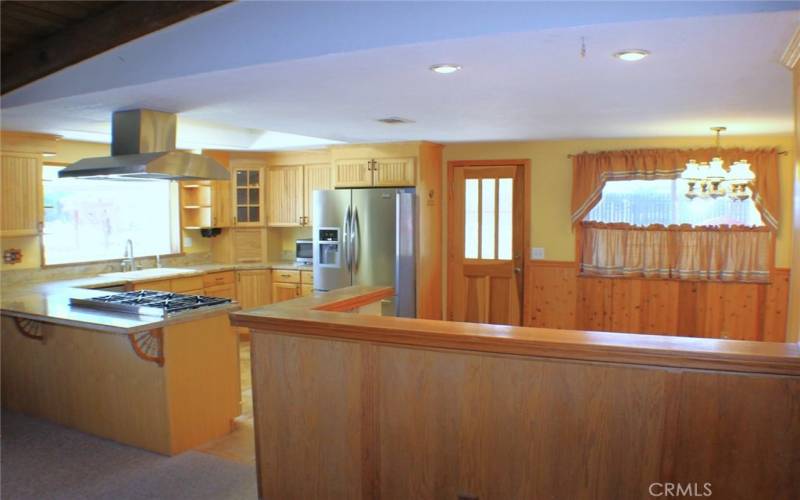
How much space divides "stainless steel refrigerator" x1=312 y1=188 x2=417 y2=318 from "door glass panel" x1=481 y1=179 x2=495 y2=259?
81 centimetres

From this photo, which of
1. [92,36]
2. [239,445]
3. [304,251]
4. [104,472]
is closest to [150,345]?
[104,472]

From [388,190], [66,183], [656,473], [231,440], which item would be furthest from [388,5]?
[66,183]

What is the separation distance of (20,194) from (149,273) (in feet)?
4.15

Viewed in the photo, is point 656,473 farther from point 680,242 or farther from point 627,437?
point 680,242

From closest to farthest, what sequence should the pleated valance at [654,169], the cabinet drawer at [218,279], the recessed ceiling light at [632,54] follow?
the recessed ceiling light at [632,54], the pleated valance at [654,169], the cabinet drawer at [218,279]

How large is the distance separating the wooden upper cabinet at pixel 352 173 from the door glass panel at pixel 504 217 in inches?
52.8

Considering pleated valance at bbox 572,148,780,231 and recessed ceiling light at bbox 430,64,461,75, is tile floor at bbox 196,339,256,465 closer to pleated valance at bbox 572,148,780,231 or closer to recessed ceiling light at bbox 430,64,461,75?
recessed ceiling light at bbox 430,64,461,75

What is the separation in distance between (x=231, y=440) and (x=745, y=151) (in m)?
4.77

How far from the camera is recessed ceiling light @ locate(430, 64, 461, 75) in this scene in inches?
95.5

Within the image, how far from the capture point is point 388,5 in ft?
7.23

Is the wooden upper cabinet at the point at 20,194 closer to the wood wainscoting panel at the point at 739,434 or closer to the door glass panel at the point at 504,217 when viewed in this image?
the door glass panel at the point at 504,217

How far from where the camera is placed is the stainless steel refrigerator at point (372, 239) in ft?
17.3

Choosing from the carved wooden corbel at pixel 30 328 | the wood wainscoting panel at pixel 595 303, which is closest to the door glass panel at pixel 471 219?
the wood wainscoting panel at pixel 595 303

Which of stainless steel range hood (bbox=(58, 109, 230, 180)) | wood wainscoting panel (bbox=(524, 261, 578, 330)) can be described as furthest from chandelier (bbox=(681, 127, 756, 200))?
stainless steel range hood (bbox=(58, 109, 230, 180))
